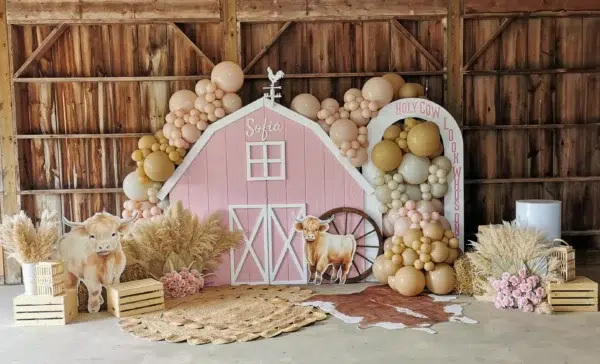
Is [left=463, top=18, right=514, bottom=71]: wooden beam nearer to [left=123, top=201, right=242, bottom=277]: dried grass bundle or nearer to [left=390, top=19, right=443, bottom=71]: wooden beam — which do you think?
[left=390, top=19, right=443, bottom=71]: wooden beam

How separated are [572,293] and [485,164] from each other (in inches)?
80.8

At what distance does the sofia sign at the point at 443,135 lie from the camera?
5.90 metres

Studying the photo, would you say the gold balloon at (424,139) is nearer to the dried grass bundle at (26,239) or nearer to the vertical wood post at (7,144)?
the dried grass bundle at (26,239)

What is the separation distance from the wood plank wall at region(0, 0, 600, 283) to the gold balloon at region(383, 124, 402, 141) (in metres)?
0.80

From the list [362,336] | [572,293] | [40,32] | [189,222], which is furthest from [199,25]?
[572,293]

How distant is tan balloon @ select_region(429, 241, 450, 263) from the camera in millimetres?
5379

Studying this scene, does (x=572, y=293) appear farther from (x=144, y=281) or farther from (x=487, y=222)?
(x=144, y=281)

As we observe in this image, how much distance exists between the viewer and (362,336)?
4391mm

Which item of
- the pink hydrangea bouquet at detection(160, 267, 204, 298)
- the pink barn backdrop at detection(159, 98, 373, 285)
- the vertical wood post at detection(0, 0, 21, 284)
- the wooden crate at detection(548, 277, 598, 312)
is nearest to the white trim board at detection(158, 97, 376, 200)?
the pink barn backdrop at detection(159, 98, 373, 285)

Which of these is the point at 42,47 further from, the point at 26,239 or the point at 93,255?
the point at 93,255

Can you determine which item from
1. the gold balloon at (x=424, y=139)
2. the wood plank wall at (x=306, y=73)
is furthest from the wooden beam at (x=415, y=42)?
the gold balloon at (x=424, y=139)

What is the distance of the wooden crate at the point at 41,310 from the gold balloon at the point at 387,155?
3.10 m

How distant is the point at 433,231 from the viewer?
5477mm

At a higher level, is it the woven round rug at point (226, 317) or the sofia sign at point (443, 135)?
the sofia sign at point (443, 135)
